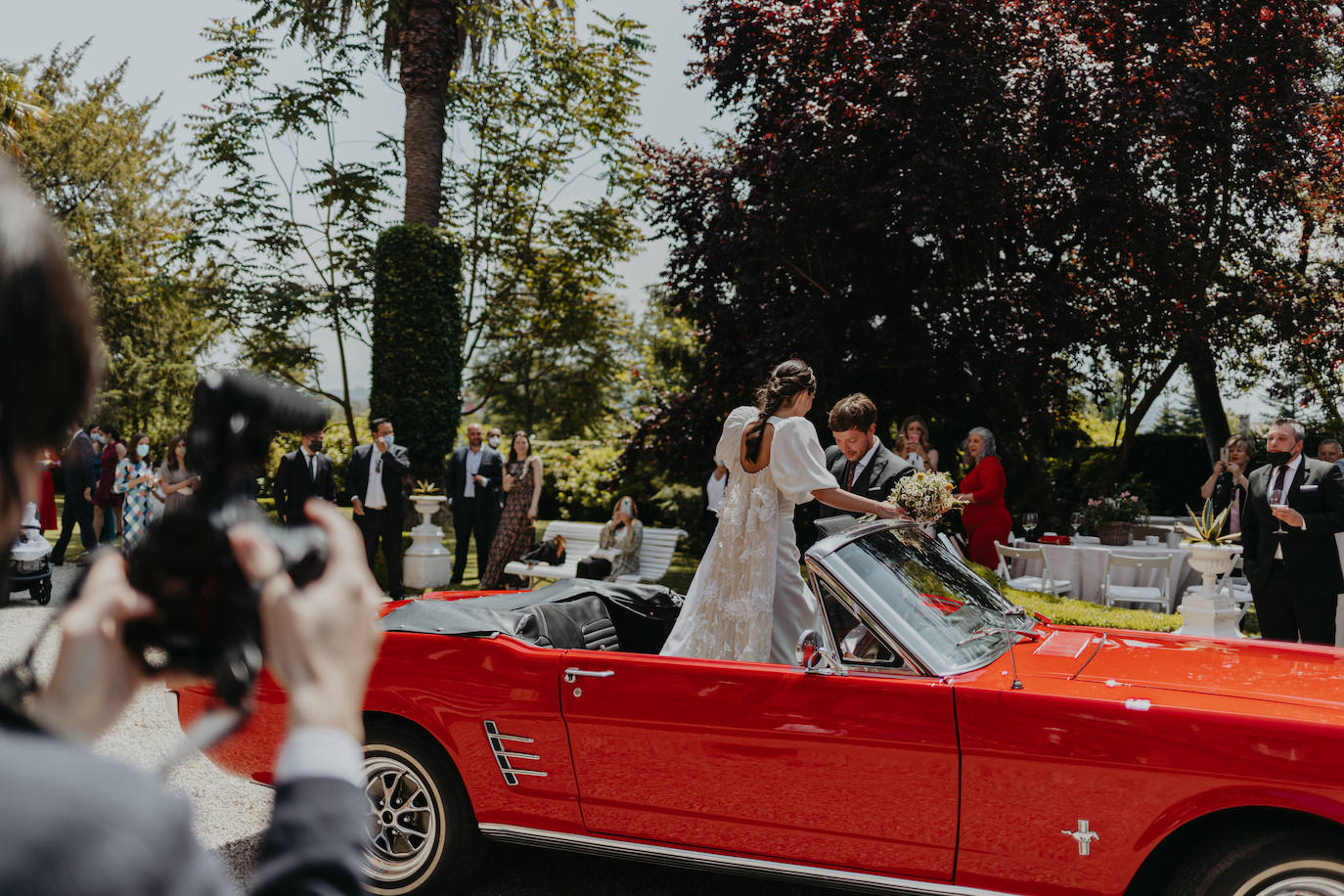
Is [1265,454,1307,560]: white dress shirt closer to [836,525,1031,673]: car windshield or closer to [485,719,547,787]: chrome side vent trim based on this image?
[836,525,1031,673]: car windshield

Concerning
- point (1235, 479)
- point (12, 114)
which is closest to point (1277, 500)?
point (1235, 479)

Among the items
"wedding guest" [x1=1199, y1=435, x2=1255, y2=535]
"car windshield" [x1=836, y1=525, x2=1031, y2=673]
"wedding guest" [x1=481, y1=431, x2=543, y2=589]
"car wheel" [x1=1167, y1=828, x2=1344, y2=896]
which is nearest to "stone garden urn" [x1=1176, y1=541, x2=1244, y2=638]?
"wedding guest" [x1=1199, y1=435, x2=1255, y2=535]

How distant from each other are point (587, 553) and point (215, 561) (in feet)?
37.7

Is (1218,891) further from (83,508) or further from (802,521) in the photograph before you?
(83,508)

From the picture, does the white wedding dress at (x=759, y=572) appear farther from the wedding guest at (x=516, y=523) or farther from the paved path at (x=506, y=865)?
the wedding guest at (x=516, y=523)

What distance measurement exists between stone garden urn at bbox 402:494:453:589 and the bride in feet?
27.5

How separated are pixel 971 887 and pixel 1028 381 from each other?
11583 millimetres

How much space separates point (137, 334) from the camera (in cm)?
3170

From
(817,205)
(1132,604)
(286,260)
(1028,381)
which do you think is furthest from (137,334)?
(1132,604)

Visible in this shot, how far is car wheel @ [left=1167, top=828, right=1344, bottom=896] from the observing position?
2.89m

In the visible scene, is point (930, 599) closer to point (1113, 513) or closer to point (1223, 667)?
point (1223, 667)

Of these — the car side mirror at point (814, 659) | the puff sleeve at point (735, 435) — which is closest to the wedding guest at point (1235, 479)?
the puff sleeve at point (735, 435)

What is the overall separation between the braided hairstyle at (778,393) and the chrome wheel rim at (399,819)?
208cm

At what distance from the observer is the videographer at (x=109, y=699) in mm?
695
